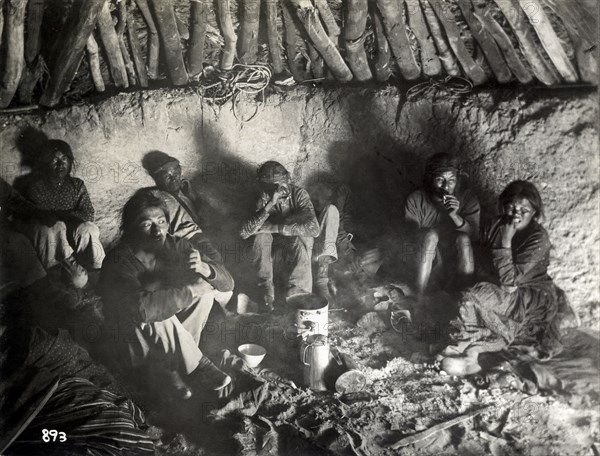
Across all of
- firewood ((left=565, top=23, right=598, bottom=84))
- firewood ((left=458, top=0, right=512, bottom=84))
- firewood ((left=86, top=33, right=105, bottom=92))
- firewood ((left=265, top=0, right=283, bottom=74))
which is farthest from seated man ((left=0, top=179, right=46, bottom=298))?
firewood ((left=565, top=23, right=598, bottom=84))

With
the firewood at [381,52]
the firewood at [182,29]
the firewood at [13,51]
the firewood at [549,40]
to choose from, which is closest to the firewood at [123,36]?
the firewood at [182,29]

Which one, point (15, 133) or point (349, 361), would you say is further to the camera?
point (15, 133)

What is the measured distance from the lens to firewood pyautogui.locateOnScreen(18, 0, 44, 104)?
498 cm

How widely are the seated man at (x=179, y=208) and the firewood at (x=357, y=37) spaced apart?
208cm

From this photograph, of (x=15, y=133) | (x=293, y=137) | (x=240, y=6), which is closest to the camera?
(x=240, y=6)

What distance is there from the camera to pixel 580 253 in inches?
203

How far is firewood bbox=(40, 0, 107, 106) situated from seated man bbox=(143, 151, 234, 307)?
1064 mm

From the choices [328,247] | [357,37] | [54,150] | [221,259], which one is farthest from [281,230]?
[54,150]

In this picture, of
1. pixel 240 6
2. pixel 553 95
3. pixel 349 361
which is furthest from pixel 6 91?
pixel 553 95

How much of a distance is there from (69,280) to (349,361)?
8.95 feet

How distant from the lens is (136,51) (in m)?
5.28

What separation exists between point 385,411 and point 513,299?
1512 mm

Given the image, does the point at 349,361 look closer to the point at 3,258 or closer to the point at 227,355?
the point at 227,355

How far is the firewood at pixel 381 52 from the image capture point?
16.7 feet
